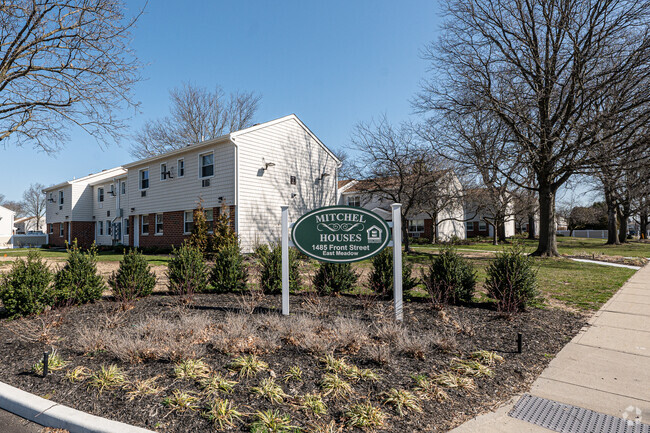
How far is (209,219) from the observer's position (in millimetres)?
19125

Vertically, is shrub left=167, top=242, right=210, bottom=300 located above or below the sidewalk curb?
above

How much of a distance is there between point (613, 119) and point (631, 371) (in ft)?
42.1

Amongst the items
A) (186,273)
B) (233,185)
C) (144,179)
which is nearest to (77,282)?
(186,273)

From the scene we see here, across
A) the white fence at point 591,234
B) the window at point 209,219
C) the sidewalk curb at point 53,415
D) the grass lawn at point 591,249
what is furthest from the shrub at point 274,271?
the white fence at point 591,234

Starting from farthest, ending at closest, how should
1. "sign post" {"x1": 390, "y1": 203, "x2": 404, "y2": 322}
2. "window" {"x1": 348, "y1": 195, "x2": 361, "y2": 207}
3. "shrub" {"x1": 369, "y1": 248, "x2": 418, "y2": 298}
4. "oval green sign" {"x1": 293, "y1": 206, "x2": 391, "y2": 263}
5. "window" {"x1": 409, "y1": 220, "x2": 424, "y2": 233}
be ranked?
"window" {"x1": 409, "y1": 220, "x2": 424, "y2": 233}
"window" {"x1": 348, "y1": 195, "x2": 361, "y2": 207}
"shrub" {"x1": 369, "y1": 248, "x2": 418, "y2": 298}
"oval green sign" {"x1": 293, "y1": 206, "x2": 391, "y2": 263}
"sign post" {"x1": 390, "y1": 203, "x2": 404, "y2": 322}

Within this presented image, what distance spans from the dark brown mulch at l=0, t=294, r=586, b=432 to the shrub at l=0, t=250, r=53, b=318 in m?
0.27

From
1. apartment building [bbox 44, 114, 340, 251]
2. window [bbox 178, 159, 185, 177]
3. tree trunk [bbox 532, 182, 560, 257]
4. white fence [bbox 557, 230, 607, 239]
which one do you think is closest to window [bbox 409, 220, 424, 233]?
apartment building [bbox 44, 114, 340, 251]

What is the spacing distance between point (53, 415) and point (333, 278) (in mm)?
5445

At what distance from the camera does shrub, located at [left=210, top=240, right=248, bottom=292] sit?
8430mm

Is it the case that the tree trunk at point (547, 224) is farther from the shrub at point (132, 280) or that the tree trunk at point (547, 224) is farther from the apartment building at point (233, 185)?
the shrub at point (132, 280)

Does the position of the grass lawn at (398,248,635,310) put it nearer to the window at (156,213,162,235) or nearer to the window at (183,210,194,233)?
the window at (183,210,194,233)

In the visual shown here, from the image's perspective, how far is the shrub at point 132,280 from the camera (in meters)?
7.51

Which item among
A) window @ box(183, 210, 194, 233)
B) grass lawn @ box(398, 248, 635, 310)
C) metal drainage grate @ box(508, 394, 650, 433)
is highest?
window @ box(183, 210, 194, 233)

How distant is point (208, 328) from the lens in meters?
5.26
